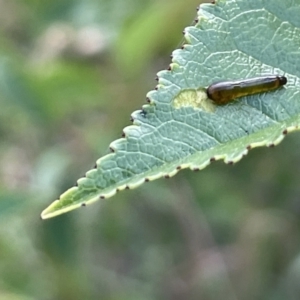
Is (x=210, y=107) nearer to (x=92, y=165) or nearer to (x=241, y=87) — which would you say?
(x=241, y=87)

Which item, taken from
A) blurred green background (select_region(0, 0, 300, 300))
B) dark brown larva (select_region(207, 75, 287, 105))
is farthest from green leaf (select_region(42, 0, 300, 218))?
blurred green background (select_region(0, 0, 300, 300))

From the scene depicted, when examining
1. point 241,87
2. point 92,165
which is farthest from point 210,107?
point 92,165

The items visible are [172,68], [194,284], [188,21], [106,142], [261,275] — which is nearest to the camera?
[172,68]

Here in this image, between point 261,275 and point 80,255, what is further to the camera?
point 261,275

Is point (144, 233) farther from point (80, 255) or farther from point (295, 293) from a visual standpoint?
point (80, 255)

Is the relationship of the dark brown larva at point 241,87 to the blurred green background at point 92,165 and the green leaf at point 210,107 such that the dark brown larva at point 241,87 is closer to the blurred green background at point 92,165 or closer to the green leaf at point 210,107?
the green leaf at point 210,107

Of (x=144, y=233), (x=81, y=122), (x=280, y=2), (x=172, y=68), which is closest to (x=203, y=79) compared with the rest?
(x=172, y=68)
